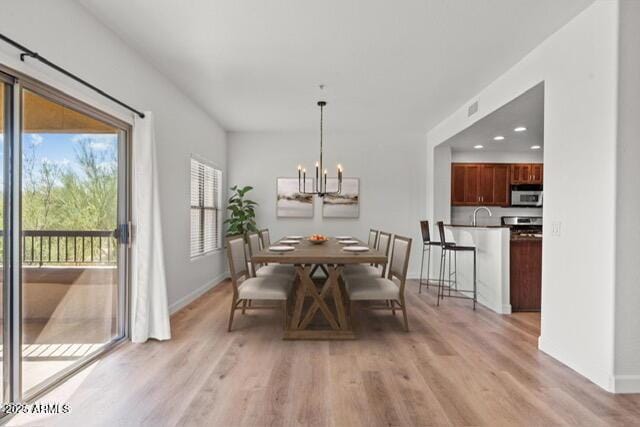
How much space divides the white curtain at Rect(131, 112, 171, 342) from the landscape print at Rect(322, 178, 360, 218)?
3585 millimetres

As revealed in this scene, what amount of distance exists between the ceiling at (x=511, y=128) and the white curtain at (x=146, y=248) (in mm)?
3609

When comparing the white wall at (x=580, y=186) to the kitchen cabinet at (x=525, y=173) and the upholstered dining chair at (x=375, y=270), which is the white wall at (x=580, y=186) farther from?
the kitchen cabinet at (x=525, y=173)

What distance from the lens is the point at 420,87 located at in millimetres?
4102

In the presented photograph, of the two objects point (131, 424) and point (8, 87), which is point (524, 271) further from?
point (8, 87)

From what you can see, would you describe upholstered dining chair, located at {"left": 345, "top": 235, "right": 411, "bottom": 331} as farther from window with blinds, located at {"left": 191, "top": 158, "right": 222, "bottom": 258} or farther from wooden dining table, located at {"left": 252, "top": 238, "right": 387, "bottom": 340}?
window with blinds, located at {"left": 191, "top": 158, "right": 222, "bottom": 258}

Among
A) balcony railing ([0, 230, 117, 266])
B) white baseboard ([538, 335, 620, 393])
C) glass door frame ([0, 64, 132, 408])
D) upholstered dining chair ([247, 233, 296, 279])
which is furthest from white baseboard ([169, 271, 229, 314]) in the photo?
white baseboard ([538, 335, 620, 393])

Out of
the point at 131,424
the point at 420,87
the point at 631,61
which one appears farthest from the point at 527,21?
the point at 131,424

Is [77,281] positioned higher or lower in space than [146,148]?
lower

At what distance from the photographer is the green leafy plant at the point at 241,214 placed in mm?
5949

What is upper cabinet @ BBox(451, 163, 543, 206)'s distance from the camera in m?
6.69

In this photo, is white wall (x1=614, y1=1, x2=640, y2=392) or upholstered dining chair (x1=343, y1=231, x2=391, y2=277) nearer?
white wall (x1=614, y1=1, x2=640, y2=392)

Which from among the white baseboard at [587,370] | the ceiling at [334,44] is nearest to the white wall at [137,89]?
the ceiling at [334,44]

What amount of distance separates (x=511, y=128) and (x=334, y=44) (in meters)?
3.00

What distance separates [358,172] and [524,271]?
318 centimetres
